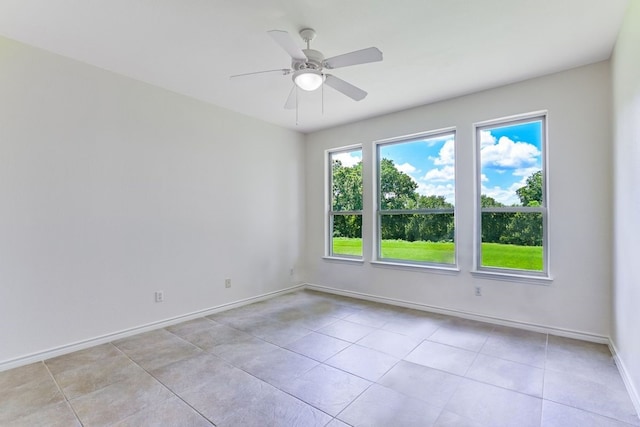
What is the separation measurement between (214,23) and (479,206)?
3.29 meters

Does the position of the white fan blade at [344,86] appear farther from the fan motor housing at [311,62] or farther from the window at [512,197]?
the window at [512,197]

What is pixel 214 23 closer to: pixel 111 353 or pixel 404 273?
pixel 111 353

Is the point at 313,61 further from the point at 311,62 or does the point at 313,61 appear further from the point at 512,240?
the point at 512,240

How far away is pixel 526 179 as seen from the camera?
11.2 ft

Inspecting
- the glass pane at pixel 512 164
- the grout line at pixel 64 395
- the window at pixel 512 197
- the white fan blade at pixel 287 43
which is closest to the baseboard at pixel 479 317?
the window at pixel 512 197

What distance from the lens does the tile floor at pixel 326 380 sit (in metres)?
1.90

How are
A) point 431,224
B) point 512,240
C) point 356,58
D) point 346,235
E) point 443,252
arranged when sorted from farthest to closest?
point 346,235 → point 431,224 → point 443,252 → point 512,240 → point 356,58

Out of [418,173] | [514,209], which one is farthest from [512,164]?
[418,173]

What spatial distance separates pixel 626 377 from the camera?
2.22m

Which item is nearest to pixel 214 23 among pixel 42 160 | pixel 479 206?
pixel 42 160

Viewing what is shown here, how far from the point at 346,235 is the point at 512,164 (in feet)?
8.05

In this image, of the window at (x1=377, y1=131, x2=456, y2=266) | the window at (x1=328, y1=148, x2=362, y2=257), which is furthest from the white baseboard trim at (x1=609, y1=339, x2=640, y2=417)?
the window at (x1=328, y1=148, x2=362, y2=257)

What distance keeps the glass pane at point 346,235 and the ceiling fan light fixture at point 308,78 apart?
2715 millimetres

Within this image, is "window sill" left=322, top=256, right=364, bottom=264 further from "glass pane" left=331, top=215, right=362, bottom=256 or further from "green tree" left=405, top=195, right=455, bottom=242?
"green tree" left=405, top=195, right=455, bottom=242
